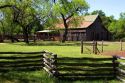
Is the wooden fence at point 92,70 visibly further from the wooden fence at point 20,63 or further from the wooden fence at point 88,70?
the wooden fence at point 20,63

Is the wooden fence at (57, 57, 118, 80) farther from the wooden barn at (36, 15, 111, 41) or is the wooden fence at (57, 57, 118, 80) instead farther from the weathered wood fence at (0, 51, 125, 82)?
the wooden barn at (36, 15, 111, 41)

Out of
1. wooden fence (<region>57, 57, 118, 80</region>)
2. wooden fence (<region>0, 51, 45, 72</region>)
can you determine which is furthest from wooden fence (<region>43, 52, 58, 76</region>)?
wooden fence (<region>0, 51, 45, 72</region>)

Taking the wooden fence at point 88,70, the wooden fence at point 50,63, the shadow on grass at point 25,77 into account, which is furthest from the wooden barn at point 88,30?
the wooden fence at point 88,70

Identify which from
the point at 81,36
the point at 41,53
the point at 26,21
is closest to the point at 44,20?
the point at 26,21

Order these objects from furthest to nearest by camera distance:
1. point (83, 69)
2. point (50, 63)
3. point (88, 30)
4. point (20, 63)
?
1. point (88, 30)
2. point (20, 63)
3. point (50, 63)
4. point (83, 69)

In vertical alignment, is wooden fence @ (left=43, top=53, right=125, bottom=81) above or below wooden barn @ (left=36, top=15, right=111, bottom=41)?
below

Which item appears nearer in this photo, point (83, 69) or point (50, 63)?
point (83, 69)

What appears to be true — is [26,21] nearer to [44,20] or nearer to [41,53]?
[44,20]

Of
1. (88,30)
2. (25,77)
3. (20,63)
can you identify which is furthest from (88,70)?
(88,30)

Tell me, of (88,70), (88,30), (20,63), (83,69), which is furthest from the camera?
(88,30)

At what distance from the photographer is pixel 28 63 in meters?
18.4

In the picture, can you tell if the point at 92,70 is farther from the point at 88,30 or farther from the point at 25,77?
the point at 88,30

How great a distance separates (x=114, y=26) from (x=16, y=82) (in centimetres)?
10877

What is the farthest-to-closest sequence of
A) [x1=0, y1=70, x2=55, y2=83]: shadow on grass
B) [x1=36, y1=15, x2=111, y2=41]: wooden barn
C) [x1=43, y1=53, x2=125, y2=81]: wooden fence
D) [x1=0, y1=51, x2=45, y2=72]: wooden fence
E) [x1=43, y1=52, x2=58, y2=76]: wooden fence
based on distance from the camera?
[x1=36, y1=15, x2=111, y2=41]: wooden barn → [x1=0, y1=51, x2=45, y2=72]: wooden fence → [x1=43, y1=52, x2=58, y2=76]: wooden fence → [x1=43, y1=53, x2=125, y2=81]: wooden fence → [x1=0, y1=70, x2=55, y2=83]: shadow on grass
